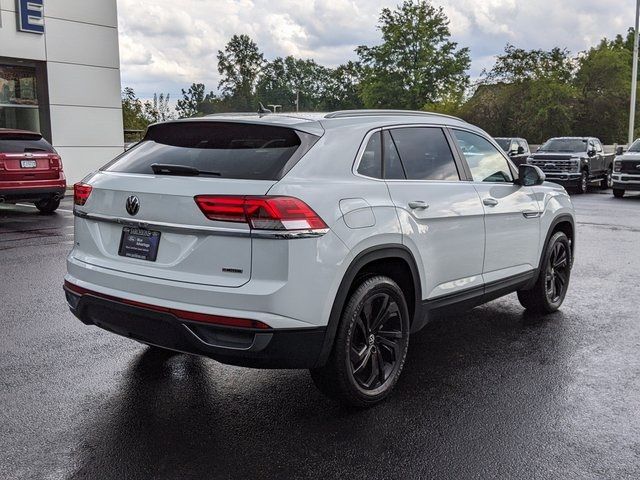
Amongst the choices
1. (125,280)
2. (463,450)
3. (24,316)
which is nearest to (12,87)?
(24,316)

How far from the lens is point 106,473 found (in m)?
3.21

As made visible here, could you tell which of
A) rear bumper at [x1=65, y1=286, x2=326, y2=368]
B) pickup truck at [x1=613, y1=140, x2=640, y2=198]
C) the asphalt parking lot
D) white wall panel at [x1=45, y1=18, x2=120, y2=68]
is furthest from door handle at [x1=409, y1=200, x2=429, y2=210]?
white wall panel at [x1=45, y1=18, x2=120, y2=68]

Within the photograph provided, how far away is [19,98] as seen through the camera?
66.5 feet

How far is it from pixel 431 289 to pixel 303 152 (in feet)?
4.59

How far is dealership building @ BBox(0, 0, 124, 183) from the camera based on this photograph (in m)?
19.7

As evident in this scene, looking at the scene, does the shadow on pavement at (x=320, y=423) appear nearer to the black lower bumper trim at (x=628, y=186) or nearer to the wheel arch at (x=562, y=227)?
the wheel arch at (x=562, y=227)

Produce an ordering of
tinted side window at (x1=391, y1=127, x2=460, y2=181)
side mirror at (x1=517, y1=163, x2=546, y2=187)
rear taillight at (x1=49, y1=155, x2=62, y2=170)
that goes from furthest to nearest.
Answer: rear taillight at (x1=49, y1=155, x2=62, y2=170) < side mirror at (x1=517, y1=163, x2=546, y2=187) < tinted side window at (x1=391, y1=127, x2=460, y2=181)

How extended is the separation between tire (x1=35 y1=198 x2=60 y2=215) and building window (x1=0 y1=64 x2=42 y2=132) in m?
6.98

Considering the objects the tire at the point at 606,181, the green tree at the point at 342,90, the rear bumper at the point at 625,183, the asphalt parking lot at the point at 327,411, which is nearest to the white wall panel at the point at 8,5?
the asphalt parking lot at the point at 327,411

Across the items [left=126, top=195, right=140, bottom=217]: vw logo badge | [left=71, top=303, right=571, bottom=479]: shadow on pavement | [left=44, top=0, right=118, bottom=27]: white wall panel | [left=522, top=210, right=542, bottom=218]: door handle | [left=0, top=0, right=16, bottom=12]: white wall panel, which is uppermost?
[left=44, top=0, right=118, bottom=27]: white wall panel

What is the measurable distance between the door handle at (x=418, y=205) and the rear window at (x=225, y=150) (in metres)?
0.82

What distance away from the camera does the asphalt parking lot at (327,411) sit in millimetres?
3344

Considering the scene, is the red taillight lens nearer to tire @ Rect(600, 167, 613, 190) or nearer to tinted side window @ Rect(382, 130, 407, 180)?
tinted side window @ Rect(382, 130, 407, 180)

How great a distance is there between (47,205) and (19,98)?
769 centimetres
